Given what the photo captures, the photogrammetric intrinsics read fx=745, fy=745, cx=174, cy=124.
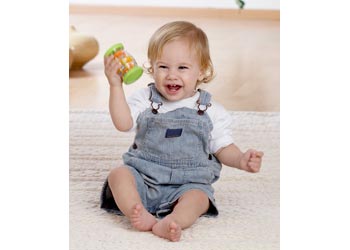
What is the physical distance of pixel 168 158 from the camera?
125 centimetres

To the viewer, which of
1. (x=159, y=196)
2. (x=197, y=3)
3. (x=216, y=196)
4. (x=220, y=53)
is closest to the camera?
(x=159, y=196)

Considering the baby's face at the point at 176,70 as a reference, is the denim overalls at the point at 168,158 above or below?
below

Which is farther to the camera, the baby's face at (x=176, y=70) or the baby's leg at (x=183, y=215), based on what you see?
the baby's face at (x=176, y=70)

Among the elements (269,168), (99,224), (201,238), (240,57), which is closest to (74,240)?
(99,224)

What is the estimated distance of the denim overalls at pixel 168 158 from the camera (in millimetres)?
1237

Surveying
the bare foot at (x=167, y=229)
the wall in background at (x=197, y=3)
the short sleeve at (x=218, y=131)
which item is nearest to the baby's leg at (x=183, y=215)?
the bare foot at (x=167, y=229)

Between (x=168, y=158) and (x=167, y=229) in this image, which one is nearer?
(x=167, y=229)

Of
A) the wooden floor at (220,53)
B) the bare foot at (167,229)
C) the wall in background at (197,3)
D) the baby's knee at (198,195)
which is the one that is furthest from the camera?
the wall in background at (197,3)

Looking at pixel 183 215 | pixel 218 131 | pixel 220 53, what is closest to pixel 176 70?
pixel 218 131

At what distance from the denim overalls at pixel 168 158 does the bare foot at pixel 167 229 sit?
0.28 ft

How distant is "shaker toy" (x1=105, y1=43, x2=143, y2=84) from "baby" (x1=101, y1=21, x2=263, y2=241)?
0.14ft

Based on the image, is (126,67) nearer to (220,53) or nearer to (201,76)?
(201,76)

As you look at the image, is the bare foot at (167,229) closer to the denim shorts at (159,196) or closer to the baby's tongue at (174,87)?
the denim shorts at (159,196)

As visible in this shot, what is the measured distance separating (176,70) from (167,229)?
10.8 inches
